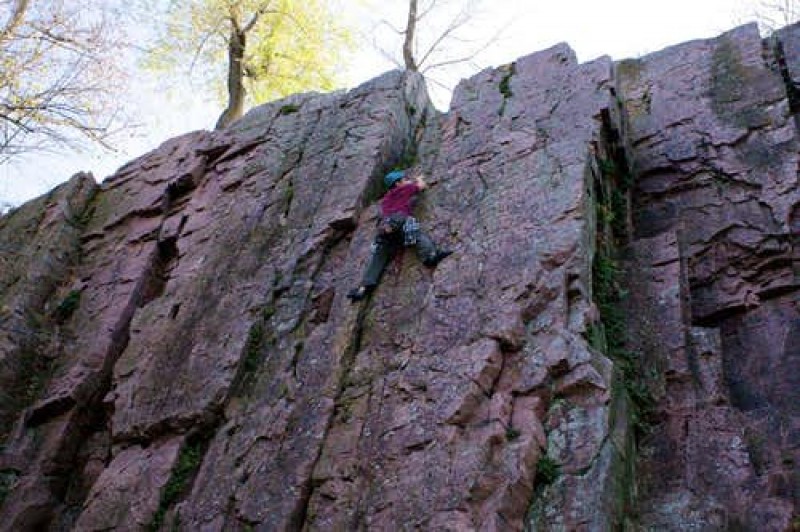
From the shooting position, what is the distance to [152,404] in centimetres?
1107

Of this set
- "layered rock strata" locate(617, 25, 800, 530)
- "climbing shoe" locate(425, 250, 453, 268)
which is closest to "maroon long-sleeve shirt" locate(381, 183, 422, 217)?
"climbing shoe" locate(425, 250, 453, 268)

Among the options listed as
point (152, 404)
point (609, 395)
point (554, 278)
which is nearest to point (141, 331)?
point (152, 404)

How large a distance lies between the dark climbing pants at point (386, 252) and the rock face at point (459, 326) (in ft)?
0.76

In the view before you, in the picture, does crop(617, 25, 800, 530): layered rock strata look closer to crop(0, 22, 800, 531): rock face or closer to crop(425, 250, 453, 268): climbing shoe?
crop(0, 22, 800, 531): rock face

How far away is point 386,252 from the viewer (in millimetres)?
10703

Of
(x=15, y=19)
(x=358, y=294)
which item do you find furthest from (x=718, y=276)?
(x=15, y=19)

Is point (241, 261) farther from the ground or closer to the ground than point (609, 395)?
farther from the ground

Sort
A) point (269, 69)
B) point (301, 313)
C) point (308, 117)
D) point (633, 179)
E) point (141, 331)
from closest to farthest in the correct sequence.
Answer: point (301, 313) < point (633, 179) < point (141, 331) < point (308, 117) < point (269, 69)

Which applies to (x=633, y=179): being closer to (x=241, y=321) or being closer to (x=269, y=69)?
(x=241, y=321)

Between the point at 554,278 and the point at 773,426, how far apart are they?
2652 mm

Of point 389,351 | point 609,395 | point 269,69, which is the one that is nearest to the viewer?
point 609,395

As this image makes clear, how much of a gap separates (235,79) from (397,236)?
11789mm

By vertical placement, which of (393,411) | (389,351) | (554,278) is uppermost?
(554,278)

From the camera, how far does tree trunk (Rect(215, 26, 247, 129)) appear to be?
20203 millimetres
